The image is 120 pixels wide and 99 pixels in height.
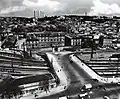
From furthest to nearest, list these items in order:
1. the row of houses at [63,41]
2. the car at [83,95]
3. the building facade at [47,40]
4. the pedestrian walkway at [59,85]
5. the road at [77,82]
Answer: the building facade at [47,40]
the row of houses at [63,41]
the road at [77,82]
the pedestrian walkway at [59,85]
the car at [83,95]

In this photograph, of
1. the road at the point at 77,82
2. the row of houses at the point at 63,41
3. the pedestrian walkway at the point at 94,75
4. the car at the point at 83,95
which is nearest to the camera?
the car at the point at 83,95

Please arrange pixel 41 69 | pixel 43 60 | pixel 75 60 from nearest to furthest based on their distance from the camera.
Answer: pixel 41 69 → pixel 75 60 → pixel 43 60

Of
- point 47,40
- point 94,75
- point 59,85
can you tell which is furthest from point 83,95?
point 47,40

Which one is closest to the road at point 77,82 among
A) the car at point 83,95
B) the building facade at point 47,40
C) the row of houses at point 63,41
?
the car at point 83,95

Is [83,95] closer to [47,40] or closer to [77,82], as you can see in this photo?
[77,82]

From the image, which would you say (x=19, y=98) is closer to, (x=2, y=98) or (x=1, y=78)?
(x=2, y=98)

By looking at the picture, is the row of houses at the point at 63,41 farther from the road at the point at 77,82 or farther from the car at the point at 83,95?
the car at the point at 83,95

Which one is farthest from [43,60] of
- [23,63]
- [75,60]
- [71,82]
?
[71,82]

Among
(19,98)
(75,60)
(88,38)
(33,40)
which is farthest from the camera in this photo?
(88,38)

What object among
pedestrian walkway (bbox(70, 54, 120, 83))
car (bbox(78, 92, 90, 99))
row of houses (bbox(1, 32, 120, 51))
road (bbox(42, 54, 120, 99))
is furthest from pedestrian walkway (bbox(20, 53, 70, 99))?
row of houses (bbox(1, 32, 120, 51))

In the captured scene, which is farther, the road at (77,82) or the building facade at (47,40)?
the building facade at (47,40)

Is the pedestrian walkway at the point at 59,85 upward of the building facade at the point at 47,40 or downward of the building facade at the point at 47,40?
downward
